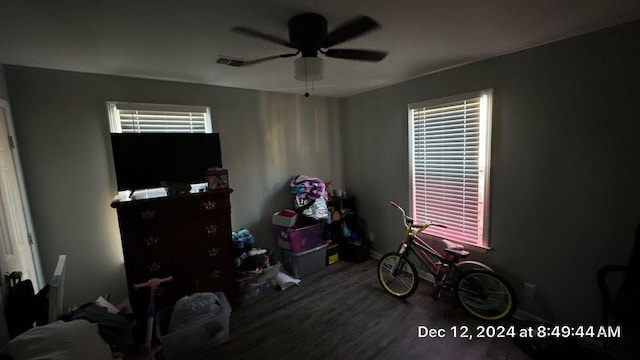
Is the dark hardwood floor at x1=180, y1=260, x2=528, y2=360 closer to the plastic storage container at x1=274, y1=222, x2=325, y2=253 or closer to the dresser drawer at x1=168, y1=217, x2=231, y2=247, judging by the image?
the plastic storage container at x1=274, y1=222, x2=325, y2=253

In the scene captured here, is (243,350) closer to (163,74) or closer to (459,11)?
(163,74)

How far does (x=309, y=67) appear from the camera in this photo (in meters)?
1.56

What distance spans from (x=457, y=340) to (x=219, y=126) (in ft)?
10.1

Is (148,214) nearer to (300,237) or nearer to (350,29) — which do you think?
(300,237)

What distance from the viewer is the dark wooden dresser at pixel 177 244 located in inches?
81.5

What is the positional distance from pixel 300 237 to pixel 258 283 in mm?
698

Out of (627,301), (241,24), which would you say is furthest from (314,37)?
(627,301)

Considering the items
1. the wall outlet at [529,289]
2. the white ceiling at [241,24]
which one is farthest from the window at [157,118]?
the wall outlet at [529,289]

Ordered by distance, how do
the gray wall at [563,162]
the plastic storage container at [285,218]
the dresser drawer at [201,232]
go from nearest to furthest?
the gray wall at [563,162], the dresser drawer at [201,232], the plastic storage container at [285,218]

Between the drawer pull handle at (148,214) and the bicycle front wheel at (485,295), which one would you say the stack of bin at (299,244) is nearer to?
the drawer pull handle at (148,214)

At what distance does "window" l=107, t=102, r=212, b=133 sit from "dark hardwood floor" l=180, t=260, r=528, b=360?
2.00 m

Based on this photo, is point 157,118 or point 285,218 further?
point 285,218

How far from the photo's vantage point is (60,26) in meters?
1.43

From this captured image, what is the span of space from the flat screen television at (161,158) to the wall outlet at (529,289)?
10.0ft
